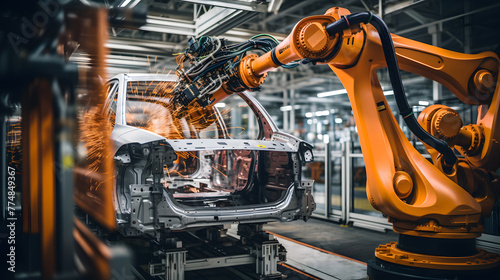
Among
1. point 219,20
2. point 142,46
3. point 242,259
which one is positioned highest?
point 142,46

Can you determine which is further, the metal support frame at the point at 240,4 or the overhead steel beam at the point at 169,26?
the overhead steel beam at the point at 169,26

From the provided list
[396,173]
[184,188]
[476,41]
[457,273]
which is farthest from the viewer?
[476,41]

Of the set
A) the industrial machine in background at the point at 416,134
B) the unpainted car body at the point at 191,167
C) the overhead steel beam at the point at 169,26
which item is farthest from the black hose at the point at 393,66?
the overhead steel beam at the point at 169,26

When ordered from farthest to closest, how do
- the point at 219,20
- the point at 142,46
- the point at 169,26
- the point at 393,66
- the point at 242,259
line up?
1. the point at 142,46
2. the point at 169,26
3. the point at 219,20
4. the point at 242,259
5. the point at 393,66

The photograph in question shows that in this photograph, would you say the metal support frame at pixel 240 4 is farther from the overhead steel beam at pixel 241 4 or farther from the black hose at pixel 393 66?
the black hose at pixel 393 66

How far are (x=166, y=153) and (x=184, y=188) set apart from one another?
208 cm

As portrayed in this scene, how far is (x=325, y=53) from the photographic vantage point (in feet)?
10.9

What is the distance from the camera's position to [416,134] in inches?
137

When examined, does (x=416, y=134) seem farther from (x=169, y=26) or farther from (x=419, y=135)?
(x=169, y=26)

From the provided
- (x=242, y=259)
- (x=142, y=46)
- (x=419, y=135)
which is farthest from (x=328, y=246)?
(x=142, y=46)

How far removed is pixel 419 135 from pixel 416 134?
0.03m

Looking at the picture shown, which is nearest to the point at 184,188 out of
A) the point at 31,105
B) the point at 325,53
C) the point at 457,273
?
the point at 325,53

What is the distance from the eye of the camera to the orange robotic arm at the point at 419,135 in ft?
10.9

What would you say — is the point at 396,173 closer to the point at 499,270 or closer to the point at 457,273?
the point at 457,273
